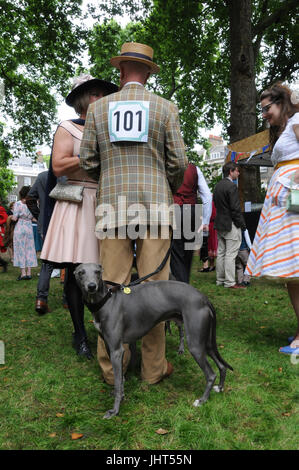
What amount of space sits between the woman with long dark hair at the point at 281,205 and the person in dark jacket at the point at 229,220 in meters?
3.67

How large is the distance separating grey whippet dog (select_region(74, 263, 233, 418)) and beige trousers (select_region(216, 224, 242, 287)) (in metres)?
5.06

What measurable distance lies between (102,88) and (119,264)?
1644 mm

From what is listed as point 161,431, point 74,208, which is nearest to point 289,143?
point 74,208

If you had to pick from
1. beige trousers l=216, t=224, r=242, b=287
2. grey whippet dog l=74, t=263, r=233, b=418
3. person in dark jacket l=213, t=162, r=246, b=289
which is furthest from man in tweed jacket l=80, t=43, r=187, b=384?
beige trousers l=216, t=224, r=242, b=287

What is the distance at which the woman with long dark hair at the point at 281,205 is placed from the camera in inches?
138

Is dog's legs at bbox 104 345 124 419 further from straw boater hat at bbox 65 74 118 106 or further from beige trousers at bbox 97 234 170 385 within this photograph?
straw boater hat at bbox 65 74 118 106

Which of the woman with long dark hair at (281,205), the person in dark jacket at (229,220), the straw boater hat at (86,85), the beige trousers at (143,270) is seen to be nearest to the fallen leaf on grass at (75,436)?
the beige trousers at (143,270)

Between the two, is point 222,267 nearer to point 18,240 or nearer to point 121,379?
point 18,240

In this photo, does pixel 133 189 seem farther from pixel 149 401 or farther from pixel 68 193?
pixel 149 401

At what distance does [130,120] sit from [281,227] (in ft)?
5.88

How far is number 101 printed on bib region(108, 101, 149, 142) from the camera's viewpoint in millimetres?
2738

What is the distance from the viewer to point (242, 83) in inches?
408

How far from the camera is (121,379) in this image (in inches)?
103

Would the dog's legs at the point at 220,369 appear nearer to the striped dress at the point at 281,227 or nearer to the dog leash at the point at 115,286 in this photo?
the dog leash at the point at 115,286
